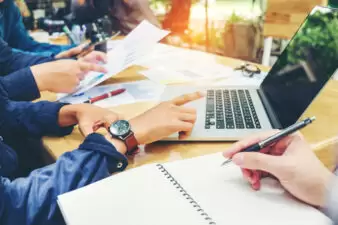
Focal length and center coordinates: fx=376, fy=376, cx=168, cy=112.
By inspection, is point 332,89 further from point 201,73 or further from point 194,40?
point 194,40

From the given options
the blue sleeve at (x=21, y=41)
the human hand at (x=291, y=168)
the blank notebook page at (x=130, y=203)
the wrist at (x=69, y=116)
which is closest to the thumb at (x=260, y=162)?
the human hand at (x=291, y=168)

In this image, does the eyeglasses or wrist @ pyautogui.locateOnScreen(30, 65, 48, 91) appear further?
the eyeglasses

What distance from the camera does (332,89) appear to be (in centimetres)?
115

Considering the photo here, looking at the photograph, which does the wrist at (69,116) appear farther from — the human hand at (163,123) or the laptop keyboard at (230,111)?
the laptop keyboard at (230,111)

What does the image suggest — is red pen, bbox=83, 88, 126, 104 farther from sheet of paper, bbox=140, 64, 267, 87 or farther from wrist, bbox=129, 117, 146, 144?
wrist, bbox=129, 117, 146, 144

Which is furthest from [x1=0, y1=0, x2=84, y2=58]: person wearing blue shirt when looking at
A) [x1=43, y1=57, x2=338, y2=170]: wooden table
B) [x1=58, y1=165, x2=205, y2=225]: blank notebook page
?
[x1=58, y1=165, x2=205, y2=225]: blank notebook page

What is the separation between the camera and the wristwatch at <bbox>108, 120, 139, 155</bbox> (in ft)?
2.52

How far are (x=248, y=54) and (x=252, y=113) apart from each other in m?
2.78

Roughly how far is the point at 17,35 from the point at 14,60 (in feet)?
1.30

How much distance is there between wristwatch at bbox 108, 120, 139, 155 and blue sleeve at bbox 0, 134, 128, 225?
63 millimetres

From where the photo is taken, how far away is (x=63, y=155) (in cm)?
71

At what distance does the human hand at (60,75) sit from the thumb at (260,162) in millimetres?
752

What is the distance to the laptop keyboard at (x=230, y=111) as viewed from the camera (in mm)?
852

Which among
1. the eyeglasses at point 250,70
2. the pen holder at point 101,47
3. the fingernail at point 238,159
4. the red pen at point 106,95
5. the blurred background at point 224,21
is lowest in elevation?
the blurred background at point 224,21
